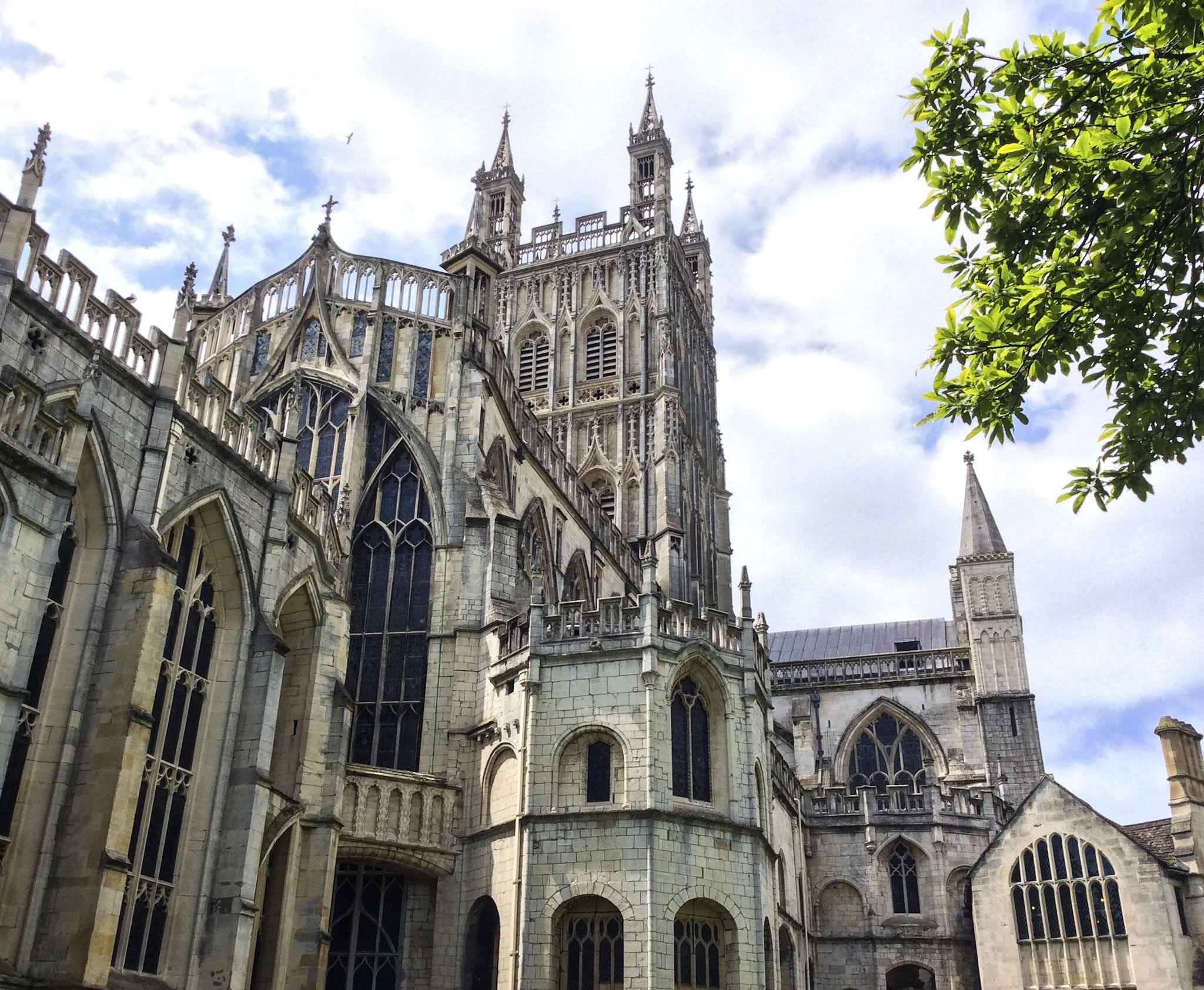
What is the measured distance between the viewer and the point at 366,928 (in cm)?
2544

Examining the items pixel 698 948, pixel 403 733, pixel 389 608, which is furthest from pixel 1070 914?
pixel 389 608

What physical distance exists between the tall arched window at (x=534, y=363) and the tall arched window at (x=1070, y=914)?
32.1 metres

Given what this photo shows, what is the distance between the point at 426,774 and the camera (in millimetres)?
26266

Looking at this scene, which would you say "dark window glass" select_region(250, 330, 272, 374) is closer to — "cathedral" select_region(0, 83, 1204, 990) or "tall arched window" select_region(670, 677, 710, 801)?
"cathedral" select_region(0, 83, 1204, 990)

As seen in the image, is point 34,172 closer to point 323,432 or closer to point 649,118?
point 323,432

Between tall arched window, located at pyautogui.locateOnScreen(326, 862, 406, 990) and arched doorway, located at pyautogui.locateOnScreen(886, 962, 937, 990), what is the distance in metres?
17.8

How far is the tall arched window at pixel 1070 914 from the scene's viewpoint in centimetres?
3225

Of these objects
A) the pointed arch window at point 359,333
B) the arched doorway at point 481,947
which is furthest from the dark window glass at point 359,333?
the arched doorway at point 481,947

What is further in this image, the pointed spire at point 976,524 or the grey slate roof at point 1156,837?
the pointed spire at point 976,524

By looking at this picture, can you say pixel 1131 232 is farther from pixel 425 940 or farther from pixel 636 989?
pixel 425 940

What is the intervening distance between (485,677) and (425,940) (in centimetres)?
567

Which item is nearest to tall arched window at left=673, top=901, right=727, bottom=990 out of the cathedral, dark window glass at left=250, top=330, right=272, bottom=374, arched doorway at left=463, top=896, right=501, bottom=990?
the cathedral

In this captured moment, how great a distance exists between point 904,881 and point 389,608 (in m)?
19.4

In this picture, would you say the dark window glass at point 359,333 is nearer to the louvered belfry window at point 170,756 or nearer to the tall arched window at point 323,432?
the tall arched window at point 323,432
